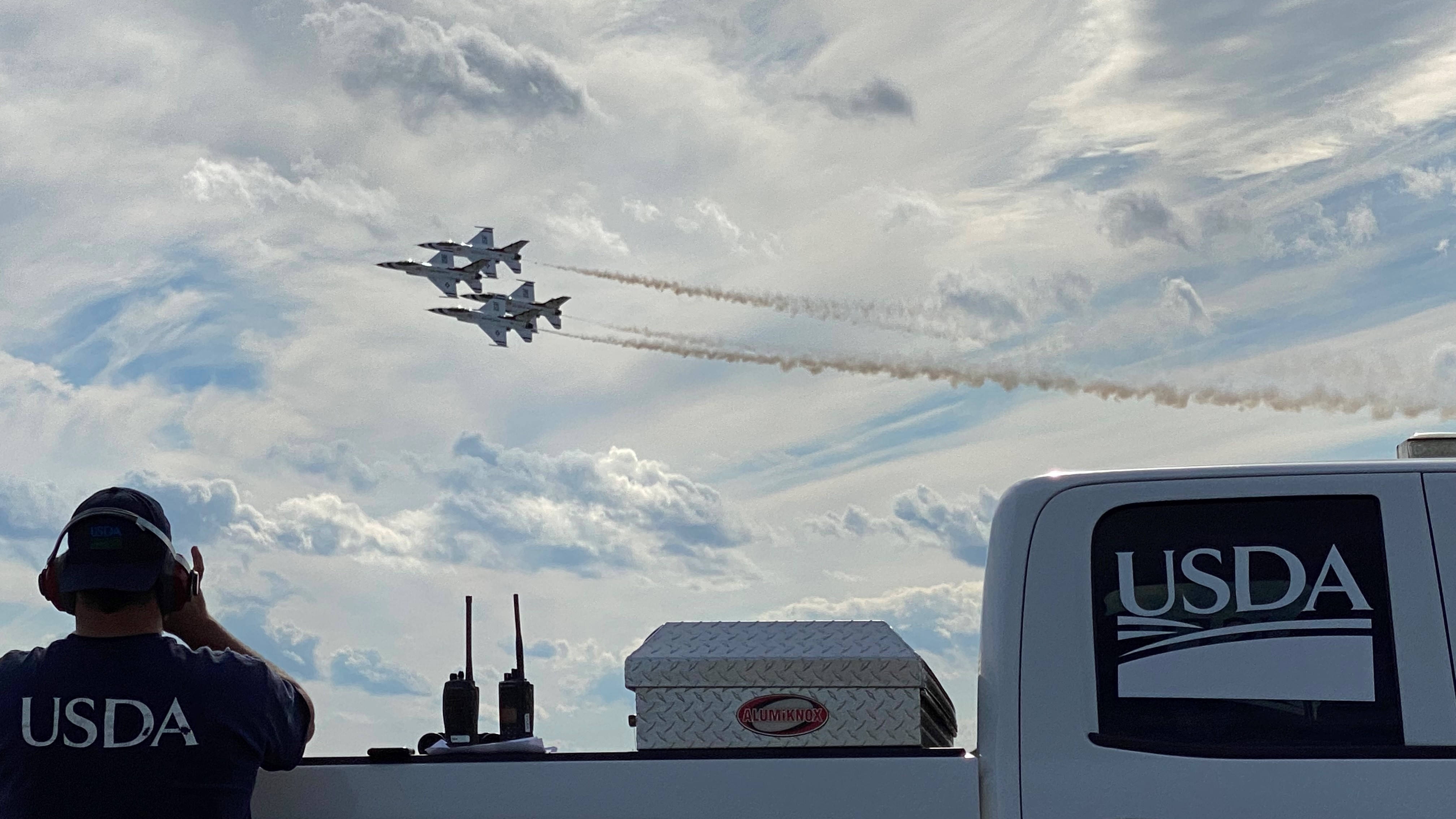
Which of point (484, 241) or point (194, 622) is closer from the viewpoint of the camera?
point (194, 622)

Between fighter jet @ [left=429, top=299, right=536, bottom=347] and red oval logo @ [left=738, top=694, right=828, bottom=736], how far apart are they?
4466 centimetres

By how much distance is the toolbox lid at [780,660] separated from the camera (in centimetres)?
393

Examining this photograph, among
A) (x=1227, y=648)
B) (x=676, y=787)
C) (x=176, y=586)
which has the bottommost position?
(x=676, y=787)

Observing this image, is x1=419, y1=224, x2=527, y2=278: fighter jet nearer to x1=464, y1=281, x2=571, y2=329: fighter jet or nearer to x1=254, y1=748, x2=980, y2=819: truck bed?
x1=464, y1=281, x2=571, y2=329: fighter jet

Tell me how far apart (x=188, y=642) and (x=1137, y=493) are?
2794 mm

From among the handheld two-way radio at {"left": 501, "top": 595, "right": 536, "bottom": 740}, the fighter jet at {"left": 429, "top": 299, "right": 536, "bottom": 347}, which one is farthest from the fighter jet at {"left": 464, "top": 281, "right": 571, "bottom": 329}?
the handheld two-way radio at {"left": 501, "top": 595, "right": 536, "bottom": 740}

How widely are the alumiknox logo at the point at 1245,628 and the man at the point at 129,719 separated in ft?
7.54

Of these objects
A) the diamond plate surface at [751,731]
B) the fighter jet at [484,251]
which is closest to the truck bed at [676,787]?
the diamond plate surface at [751,731]

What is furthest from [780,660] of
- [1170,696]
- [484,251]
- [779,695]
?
[484,251]

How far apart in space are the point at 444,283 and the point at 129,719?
45.0 metres

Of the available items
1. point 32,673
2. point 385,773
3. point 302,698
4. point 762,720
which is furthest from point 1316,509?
point 32,673

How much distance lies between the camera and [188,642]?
4191 mm

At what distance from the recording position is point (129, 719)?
3.78 metres

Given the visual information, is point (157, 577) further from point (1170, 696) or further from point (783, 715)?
point (1170, 696)
